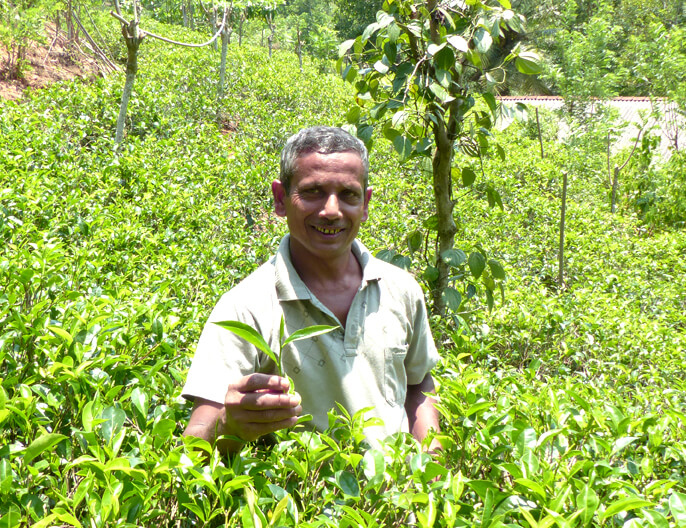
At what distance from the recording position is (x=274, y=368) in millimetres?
1453

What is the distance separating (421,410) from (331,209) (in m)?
0.59

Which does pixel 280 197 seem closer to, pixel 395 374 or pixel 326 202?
pixel 326 202

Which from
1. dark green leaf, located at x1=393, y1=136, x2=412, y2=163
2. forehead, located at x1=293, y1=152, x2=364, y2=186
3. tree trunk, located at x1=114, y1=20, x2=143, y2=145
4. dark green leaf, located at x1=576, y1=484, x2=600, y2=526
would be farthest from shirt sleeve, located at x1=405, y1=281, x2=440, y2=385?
tree trunk, located at x1=114, y1=20, x2=143, y2=145

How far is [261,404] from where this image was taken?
109 cm

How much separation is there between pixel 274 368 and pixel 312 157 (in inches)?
21.0

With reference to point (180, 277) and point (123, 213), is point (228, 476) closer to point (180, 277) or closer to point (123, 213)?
point (180, 277)

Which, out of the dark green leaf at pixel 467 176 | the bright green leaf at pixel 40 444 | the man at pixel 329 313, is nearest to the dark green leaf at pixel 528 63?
the dark green leaf at pixel 467 176

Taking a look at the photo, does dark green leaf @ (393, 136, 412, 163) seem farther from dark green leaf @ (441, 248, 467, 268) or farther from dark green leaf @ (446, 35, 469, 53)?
dark green leaf @ (441, 248, 467, 268)

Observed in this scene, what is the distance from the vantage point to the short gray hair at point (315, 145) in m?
1.54

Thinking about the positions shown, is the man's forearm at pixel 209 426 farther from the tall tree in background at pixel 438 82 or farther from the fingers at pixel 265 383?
the tall tree in background at pixel 438 82

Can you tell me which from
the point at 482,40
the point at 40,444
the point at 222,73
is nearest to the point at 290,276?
the point at 40,444

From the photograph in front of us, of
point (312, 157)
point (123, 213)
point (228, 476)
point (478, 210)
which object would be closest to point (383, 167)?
point (478, 210)

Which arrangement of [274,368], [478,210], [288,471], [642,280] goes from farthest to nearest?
1. [478,210]
2. [642,280]
3. [274,368]
4. [288,471]

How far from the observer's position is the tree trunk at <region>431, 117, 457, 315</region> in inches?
105
